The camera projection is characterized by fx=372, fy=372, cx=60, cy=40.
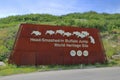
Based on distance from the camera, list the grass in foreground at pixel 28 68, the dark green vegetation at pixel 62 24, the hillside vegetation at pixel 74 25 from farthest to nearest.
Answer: the hillside vegetation at pixel 74 25 < the dark green vegetation at pixel 62 24 < the grass in foreground at pixel 28 68

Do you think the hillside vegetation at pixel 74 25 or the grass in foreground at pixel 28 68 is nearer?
the grass in foreground at pixel 28 68

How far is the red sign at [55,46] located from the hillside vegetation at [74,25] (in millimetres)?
2450

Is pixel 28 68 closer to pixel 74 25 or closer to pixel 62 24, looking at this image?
pixel 62 24

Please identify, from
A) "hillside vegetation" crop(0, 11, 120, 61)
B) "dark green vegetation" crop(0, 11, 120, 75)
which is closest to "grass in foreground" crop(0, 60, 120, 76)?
"dark green vegetation" crop(0, 11, 120, 75)

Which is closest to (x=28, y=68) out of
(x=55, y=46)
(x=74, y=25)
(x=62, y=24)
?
(x=55, y=46)

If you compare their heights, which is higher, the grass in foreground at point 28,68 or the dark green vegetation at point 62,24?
the dark green vegetation at point 62,24

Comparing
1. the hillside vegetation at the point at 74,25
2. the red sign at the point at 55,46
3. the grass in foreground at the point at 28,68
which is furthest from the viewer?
the hillside vegetation at the point at 74,25

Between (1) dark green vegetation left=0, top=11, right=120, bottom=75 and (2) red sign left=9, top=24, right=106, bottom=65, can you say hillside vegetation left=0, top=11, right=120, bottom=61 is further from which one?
(2) red sign left=9, top=24, right=106, bottom=65

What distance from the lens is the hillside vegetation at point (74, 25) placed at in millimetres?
25772

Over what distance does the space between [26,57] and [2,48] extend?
14.6 ft

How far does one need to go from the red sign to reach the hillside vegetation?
2.45m

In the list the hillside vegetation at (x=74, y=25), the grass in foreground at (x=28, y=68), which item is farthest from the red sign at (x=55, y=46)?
the hillside vegetation at (x=74, y=25)

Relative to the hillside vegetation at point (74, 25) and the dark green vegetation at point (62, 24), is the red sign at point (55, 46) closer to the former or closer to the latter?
the dark green vegetation at point (62, 24)

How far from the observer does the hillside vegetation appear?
84.6 ft
